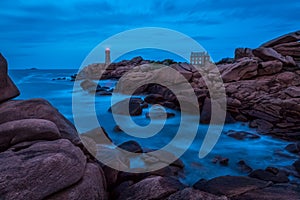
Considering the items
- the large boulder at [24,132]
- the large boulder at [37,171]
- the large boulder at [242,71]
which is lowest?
the large boulder at [37,171]

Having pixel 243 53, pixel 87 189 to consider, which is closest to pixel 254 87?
pixel 243 53

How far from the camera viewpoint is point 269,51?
16.7 m

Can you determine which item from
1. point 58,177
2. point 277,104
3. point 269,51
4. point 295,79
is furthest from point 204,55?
point 58,177

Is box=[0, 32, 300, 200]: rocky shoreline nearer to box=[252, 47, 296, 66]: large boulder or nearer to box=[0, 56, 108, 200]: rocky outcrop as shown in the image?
box=[0, 56, 108, 200]: rocky outcrop

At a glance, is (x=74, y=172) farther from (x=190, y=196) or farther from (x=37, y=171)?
(x=190, y=196)

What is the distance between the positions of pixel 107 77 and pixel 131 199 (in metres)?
34.9

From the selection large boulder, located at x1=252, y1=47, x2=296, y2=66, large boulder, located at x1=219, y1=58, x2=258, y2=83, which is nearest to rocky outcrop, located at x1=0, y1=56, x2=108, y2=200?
large boulder, located at x1=219, y1=58, x2=258, y2=83

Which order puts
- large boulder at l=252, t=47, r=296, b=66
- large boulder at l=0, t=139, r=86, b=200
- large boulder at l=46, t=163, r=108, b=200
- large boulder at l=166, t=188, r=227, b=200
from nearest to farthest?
large boulder at l=0, t=139, r=86, b=200, large boulder at l=46, t=163, r=108, b=200, large boulder at l=166, t=188, r=227, b=200, large boulder at l=252, t=47, r=296, b=66

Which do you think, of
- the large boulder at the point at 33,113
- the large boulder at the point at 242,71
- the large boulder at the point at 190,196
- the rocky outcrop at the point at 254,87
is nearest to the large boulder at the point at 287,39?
the rocky outcrop at the point at 254,87

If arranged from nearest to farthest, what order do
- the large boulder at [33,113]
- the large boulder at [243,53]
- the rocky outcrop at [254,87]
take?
the large boulder at [33,113] < the rocky outcrop at [254,87] < the large boulder at [243,53]

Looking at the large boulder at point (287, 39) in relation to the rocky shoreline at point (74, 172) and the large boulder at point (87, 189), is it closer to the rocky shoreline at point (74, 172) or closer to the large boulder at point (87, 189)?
the rocky shoreline at point (74, 172)

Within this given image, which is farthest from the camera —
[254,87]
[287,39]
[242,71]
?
[287,39]

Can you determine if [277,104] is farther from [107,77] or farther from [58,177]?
[107,77]

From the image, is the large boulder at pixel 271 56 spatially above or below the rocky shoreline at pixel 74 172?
above
